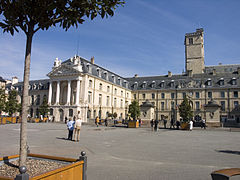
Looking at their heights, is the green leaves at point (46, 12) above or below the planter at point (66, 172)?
above

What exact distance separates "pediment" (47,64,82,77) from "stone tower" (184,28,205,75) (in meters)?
44.8

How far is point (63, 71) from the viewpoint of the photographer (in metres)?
49.0

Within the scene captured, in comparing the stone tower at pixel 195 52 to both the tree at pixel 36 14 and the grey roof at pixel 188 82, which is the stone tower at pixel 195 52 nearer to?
the grey roof at pixel 188 82

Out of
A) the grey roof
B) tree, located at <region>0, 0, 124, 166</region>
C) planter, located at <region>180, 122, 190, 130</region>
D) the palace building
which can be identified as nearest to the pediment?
the palace building

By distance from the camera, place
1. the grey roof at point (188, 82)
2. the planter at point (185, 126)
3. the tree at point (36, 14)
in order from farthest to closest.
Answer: the grey roof at point (188, 82) → the planter at point (185, 126) → the tree at point (36, 14)

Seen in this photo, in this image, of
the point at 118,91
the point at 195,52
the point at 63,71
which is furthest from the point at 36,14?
the point at 195,52

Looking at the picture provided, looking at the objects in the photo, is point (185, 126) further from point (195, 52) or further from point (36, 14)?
point (195, 52)

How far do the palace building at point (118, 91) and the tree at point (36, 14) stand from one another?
40.0 m

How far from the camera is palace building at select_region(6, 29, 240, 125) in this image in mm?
46781

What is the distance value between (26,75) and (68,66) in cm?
4438

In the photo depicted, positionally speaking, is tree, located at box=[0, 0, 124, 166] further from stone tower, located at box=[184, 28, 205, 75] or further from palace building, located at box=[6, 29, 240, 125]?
stone tower, located at box=[184, 28, 205, 75]

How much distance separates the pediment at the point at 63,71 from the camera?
1845 inches

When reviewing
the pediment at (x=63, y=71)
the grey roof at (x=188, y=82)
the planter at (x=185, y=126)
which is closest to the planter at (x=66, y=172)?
the planter at (x=185, y=126)

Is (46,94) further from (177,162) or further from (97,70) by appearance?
(177,162)
